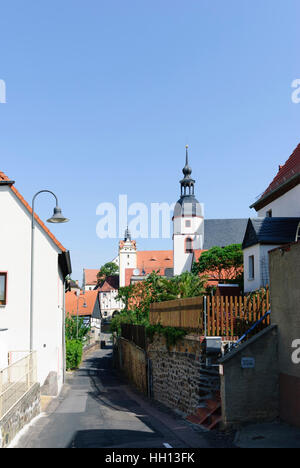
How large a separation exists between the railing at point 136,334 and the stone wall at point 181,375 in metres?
3.65

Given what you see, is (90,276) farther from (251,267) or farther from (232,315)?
(232,315)

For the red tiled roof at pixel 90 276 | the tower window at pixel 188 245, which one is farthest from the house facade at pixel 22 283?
the red tiled roof at pixel 90 276

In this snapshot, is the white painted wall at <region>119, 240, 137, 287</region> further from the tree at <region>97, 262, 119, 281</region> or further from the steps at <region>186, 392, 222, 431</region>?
the steps at <region>186, 392, 222, 431</region>

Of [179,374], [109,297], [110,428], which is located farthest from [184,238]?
[110,428]

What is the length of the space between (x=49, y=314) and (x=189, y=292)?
26.9ft

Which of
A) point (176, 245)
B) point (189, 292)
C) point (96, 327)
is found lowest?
point (96, 327)

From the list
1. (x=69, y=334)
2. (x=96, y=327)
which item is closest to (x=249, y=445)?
(x=69, y=334)

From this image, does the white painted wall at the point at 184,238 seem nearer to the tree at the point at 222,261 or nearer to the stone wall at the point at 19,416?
the tree at the point at 222,261

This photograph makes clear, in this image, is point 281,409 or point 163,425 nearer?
point 281,409

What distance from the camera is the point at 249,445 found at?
1105 cm

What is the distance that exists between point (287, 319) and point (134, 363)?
20.8 metres

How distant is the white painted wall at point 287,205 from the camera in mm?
25812

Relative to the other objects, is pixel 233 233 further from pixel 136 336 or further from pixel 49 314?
pixel 49 314

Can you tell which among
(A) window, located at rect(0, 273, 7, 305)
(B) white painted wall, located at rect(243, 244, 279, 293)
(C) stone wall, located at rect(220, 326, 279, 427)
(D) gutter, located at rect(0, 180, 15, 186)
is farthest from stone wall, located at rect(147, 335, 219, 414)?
(D) gutter, located at rect(0, 180, 15, 186)
